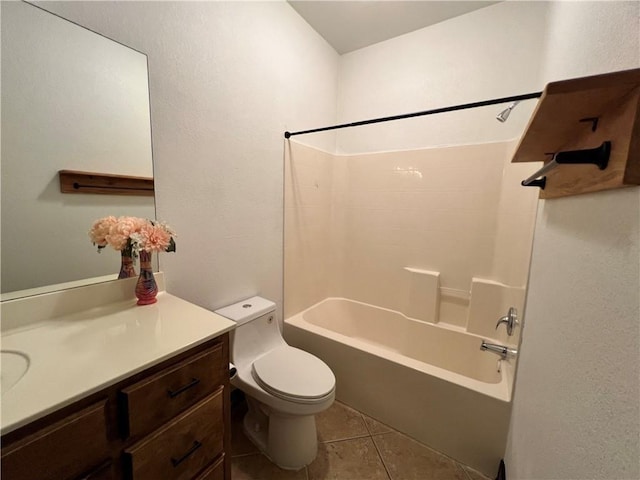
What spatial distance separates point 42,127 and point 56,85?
0.52ft

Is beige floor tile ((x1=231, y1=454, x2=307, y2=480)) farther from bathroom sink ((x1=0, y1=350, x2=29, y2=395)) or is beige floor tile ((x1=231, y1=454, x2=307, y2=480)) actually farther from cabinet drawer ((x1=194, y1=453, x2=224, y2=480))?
bathroom sink ((x1=0, y1=350, x2=29, y2=395))

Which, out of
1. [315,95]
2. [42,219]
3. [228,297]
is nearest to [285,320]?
[228,297]

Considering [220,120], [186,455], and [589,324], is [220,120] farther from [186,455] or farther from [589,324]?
[589,324]

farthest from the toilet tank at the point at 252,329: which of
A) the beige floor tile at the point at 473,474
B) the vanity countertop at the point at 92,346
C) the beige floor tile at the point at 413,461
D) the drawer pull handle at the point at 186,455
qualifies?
the beige floor tile at the point at 473,474

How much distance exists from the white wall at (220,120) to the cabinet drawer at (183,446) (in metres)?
0.63

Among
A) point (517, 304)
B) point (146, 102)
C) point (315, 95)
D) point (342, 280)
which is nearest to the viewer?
point (146, 102)

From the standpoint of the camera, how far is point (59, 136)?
896 mm

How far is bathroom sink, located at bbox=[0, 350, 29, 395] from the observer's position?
599 mm

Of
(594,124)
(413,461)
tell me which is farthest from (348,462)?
(594,124)

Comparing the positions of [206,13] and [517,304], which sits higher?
[206,13]

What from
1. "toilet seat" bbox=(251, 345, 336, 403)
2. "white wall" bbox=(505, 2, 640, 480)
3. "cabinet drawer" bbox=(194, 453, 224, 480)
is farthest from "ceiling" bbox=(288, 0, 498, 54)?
"cabinet drawer" bbox=(194, 453, 224, 480)

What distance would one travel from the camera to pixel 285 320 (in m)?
1.95

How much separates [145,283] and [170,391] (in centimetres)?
49

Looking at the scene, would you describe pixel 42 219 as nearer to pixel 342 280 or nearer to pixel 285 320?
pixel 285 320
